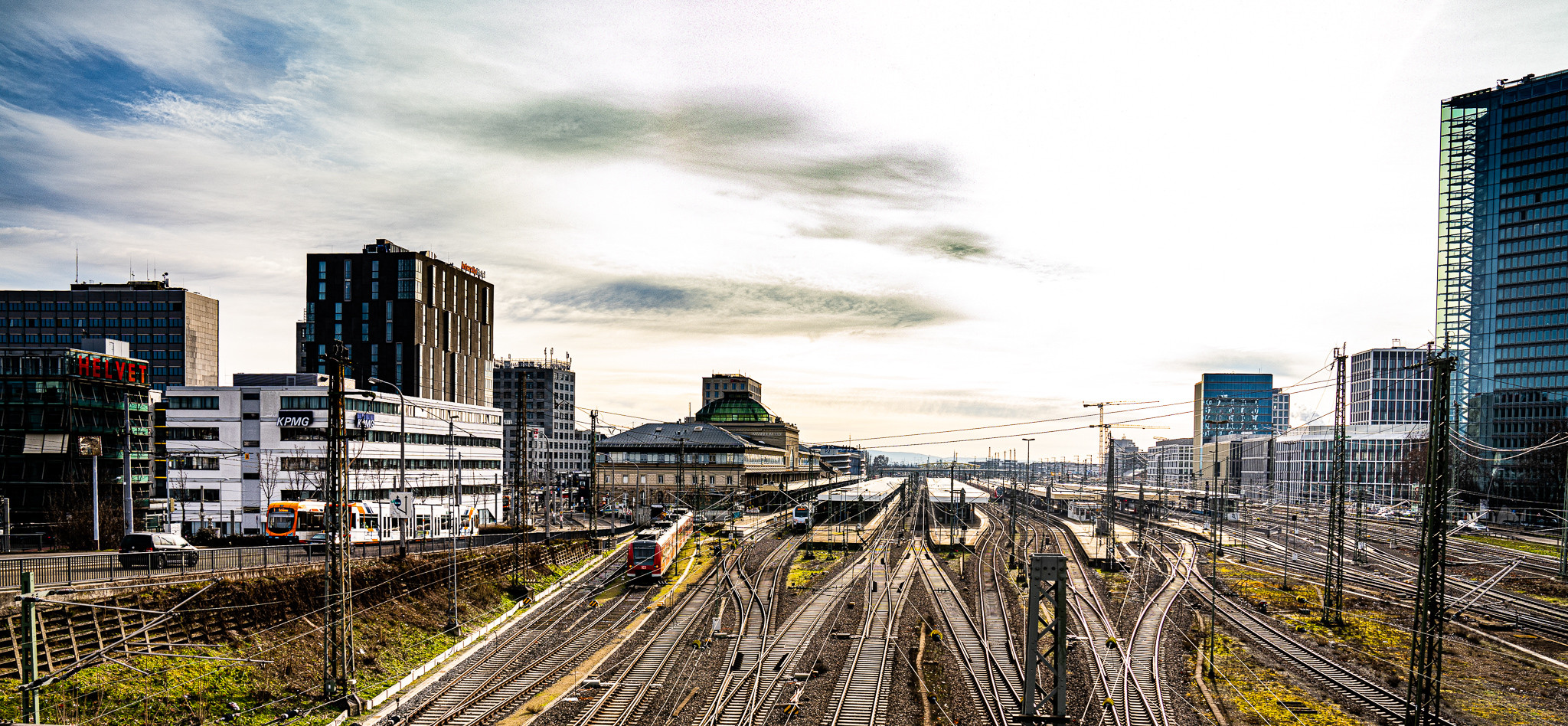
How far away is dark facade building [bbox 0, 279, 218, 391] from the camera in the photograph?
12688 centimetres

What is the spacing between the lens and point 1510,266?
116m

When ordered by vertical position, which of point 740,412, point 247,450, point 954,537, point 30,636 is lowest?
point 954,537

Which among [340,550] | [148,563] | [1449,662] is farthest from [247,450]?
[1449,662]

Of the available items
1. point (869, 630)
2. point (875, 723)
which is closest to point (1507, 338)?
point (869, 630)

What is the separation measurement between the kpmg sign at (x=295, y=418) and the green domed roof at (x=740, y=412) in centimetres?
8350

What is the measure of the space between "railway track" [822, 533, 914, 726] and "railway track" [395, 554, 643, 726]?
10.6 meters

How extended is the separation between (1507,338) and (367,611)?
5520 inches

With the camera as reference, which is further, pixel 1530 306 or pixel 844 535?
pixel 1530 306

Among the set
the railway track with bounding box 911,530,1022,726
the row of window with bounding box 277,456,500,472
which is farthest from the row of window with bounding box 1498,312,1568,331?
the row of window with bounding box 277,456,500,472

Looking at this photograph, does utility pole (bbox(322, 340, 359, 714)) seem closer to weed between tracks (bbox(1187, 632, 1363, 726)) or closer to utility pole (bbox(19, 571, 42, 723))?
utility pole (bbox(19, 571, 42, 723))

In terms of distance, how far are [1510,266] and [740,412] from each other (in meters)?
113

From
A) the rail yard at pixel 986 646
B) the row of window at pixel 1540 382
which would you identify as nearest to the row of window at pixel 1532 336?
the row of window at pixel 1540 382

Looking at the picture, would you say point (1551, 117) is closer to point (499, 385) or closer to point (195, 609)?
point (195, 609)

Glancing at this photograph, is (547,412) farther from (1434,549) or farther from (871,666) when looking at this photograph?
(1434,549)
